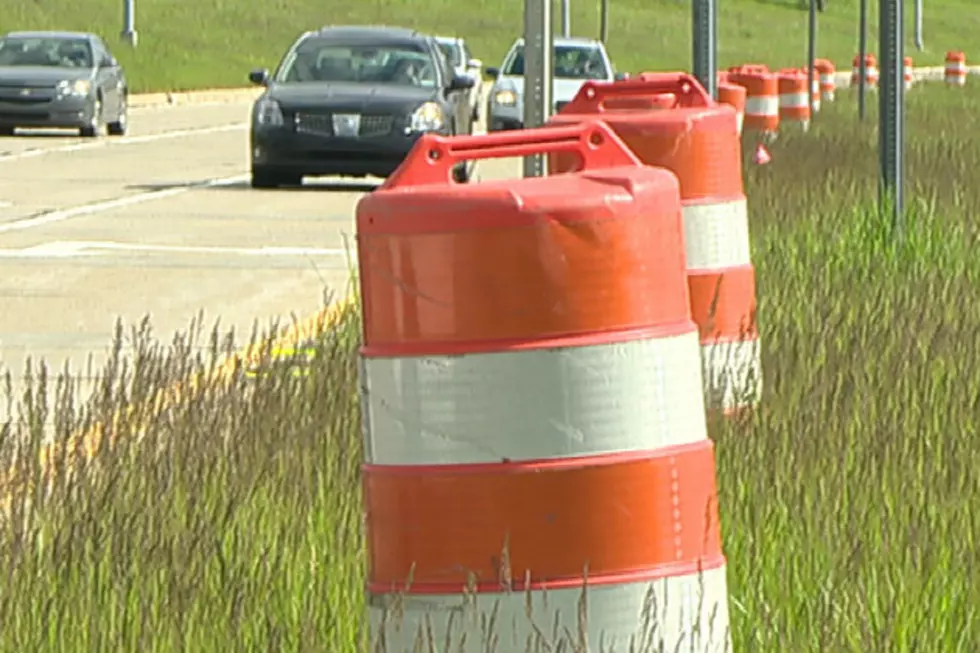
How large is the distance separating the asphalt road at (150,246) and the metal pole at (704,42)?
195 centimetres

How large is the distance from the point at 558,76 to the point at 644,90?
97.8 ft

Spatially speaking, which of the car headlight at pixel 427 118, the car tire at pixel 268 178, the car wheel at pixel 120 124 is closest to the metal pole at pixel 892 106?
the car headlight at pixel 427 118

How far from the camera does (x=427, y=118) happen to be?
2730 cm

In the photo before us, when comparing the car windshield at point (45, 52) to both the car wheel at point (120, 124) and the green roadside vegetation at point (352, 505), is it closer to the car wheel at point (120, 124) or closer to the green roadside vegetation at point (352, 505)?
the car wheel at point (120, 124)

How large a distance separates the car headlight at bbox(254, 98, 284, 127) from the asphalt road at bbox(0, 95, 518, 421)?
616 mm

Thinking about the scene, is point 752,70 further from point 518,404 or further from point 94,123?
point 518,404

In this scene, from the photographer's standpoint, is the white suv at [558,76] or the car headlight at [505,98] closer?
the white suv at [558,76]

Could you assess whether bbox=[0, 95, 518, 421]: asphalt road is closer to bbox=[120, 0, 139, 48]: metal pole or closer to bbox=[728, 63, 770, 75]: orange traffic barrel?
bbox=[728, 63, 770, 75]: orange traffic barrel

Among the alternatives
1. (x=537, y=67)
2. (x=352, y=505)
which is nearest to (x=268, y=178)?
(x=537, y=67)

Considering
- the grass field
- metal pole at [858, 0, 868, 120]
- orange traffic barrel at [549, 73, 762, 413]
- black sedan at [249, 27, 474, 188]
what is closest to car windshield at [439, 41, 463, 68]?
metal pole at [858, 0, 868, 120]

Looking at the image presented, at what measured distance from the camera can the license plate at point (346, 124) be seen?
1056 inches

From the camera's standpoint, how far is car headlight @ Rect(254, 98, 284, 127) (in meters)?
26.9

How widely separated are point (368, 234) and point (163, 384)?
3.19 meters

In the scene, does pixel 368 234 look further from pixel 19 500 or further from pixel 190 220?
pixel 190 220
